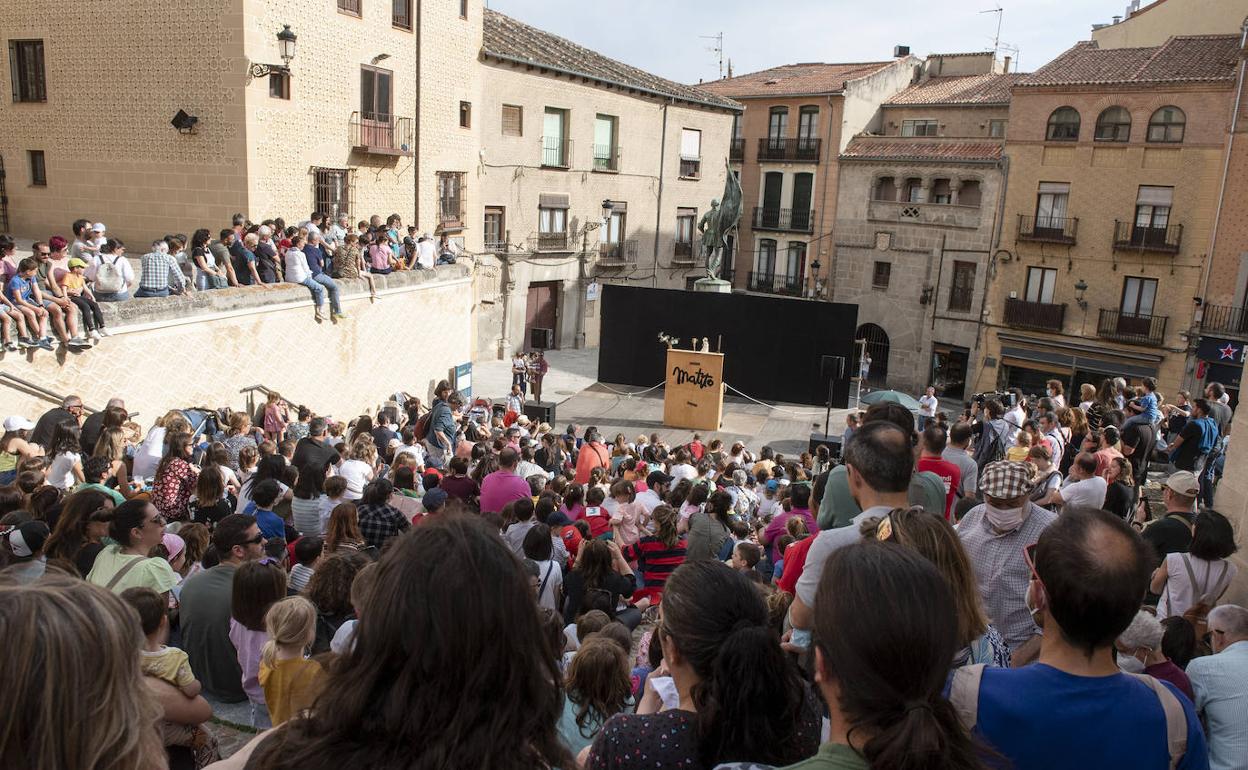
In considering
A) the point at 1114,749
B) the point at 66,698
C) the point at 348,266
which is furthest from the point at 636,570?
the point at 348,266

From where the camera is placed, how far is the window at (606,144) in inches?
1191

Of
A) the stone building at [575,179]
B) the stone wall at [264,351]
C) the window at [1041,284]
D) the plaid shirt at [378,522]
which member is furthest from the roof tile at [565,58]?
the plaid shirt at [378,522]

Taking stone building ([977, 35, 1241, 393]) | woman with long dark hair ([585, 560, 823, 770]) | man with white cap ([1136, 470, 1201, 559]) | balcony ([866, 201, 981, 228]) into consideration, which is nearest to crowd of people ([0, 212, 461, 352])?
woman with long dark hair ([585, 560, 823, 770])

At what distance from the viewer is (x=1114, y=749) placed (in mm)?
2215

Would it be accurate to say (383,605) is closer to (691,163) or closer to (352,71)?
(352,71)

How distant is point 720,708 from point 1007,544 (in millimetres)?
2104

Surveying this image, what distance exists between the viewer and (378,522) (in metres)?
6.27

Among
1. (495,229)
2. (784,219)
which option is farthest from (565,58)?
(784,219)

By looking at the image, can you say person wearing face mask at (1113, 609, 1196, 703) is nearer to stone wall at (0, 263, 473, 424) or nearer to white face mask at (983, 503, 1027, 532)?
white face mask at (983, 503, 1027, 532)

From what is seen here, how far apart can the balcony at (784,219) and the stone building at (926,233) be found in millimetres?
1553

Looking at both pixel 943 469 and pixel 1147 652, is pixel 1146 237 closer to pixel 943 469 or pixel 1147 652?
pixel 943 469

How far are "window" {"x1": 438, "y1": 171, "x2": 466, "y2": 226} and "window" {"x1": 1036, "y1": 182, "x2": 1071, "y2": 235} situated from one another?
17934mm

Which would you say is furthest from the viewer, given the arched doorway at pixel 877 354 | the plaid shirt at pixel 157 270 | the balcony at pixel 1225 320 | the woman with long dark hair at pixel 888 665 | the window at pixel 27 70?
the arched doorway at pixel 877 354

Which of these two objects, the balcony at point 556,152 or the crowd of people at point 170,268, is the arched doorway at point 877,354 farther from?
the crowd of people at point 170,268
